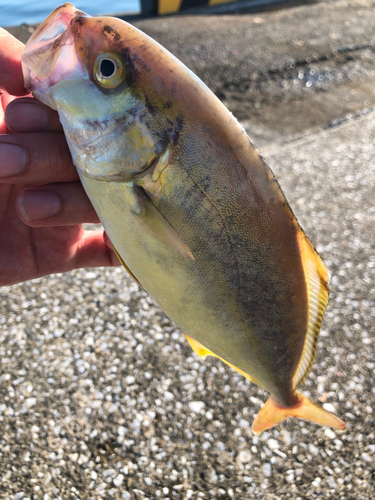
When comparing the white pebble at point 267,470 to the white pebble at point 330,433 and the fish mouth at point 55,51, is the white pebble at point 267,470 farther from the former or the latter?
the fish mouth at point 55,51

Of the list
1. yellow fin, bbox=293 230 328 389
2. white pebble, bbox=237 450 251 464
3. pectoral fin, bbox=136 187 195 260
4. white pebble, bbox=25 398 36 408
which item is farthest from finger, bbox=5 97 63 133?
white pebble, bbox=237 450 251 464

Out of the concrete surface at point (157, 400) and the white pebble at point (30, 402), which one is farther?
the white pebble at point (30, 402)

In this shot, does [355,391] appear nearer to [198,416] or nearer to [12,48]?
[198,416]

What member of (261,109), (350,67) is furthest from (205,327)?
(350,67)

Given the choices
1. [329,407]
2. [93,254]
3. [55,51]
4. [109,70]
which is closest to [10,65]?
[55,51]

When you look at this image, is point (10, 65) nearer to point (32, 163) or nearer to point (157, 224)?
point (32, 163)

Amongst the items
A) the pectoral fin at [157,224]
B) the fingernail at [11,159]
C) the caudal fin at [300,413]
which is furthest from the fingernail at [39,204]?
the caudal fin at [300,413]
